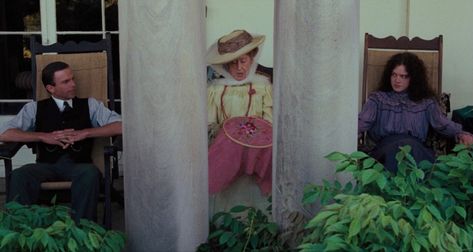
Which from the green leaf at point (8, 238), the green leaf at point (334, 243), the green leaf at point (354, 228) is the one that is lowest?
the green leaf at point (8, 238)

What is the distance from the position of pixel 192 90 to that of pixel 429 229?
3.93 feet

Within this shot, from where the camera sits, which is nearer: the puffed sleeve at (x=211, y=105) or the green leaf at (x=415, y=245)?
the green leaf at (x=415, y=245)

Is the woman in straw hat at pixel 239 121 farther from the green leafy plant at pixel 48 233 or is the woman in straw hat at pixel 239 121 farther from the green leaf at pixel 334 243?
the green leaf at pixel 334 243

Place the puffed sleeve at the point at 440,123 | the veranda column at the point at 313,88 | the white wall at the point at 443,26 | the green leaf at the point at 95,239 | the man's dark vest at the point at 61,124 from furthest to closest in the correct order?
1. the white wall at the point at 443,26
2. the puffed sleeve at the point at 440,123
3. the man's dark vest at the point at 61,124
4. the veranda column at the point at 313,88
5. the green leaf at the point at 95,239

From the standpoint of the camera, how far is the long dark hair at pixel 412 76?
13.5 feet

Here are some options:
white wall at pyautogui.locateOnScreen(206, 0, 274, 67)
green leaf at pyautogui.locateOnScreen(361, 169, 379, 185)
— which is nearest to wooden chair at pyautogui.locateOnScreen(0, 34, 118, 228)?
white wall at pyautogui.locateOnScreen(206, 0, 274, 67)

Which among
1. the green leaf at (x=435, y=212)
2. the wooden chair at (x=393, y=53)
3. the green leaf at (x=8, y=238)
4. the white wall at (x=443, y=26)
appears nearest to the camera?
the green leaf at (x=435, y=212)

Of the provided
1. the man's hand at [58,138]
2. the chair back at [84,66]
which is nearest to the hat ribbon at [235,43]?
the chair back at [84,66]

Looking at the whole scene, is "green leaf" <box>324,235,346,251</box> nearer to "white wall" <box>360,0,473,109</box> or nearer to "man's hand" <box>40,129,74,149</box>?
"man's hand" <box>40,129,74,149</box>

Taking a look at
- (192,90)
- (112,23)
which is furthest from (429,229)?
(112,23)

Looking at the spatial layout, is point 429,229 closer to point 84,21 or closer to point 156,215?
point 156,215

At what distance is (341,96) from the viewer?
2.83 metres

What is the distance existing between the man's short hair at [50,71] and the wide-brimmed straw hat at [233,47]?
0.86 m

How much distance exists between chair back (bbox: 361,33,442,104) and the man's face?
1.81m
